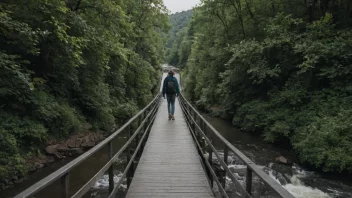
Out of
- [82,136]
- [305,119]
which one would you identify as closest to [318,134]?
[305,119]

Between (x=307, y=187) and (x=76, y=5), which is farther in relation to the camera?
(x=76, y=5)

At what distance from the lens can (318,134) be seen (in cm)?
1012

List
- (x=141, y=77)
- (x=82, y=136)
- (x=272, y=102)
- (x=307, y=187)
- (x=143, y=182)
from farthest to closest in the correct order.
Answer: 1. (x=141, y=77)
2. (x=272, y=102)
3. (x=82, y=136)
4. (x=307, y=187)
5. (x=143, y=182)

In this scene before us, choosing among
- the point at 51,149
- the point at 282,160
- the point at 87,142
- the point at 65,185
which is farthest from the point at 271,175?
the point at 65,185

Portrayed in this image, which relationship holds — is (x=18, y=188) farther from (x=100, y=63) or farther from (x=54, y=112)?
(x=100, y=63)

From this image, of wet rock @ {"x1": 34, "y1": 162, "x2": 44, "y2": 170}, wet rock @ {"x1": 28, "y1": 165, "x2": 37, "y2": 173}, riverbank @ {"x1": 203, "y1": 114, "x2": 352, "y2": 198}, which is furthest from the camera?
wet rock @ {"x1": 34, "y1": 162, "x2": 44, "y2": 170}

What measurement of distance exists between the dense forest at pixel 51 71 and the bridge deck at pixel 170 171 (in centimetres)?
395

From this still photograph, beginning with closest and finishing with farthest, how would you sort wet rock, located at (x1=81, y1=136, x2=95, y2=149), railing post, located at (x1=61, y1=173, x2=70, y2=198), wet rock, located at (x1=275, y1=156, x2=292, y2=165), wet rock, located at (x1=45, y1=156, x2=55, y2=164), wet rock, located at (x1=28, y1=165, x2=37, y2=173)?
railing post, located at (x1=61, y1=173, x2=70, y2=198)
wet rock, located at (x1=28, y1=165, x2=37, y2=173)
wet rock, located at (x1=45, y1=156, x2=55, y2=164)
wet rock, located at (x1=275, y1=156, x2=292, y2=165)
wet rock, located at (x1=81, y1=136, x2=95, y2=149)

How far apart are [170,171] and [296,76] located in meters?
10.9

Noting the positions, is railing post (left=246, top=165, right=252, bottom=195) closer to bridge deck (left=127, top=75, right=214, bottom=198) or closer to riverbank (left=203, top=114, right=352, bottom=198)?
bridge deck (left=127, top=75, right=214, bottom=198)

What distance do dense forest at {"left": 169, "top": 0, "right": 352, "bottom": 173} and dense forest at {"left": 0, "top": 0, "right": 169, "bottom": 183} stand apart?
23.7 ft

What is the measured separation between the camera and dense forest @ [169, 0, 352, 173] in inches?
400

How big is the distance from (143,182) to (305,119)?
29.9 ft

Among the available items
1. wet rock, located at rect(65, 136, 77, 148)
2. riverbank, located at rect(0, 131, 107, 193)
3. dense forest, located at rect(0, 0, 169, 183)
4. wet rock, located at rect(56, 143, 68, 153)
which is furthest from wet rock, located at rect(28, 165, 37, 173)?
wet rock, located at rect(65, 136, 77, 148)
